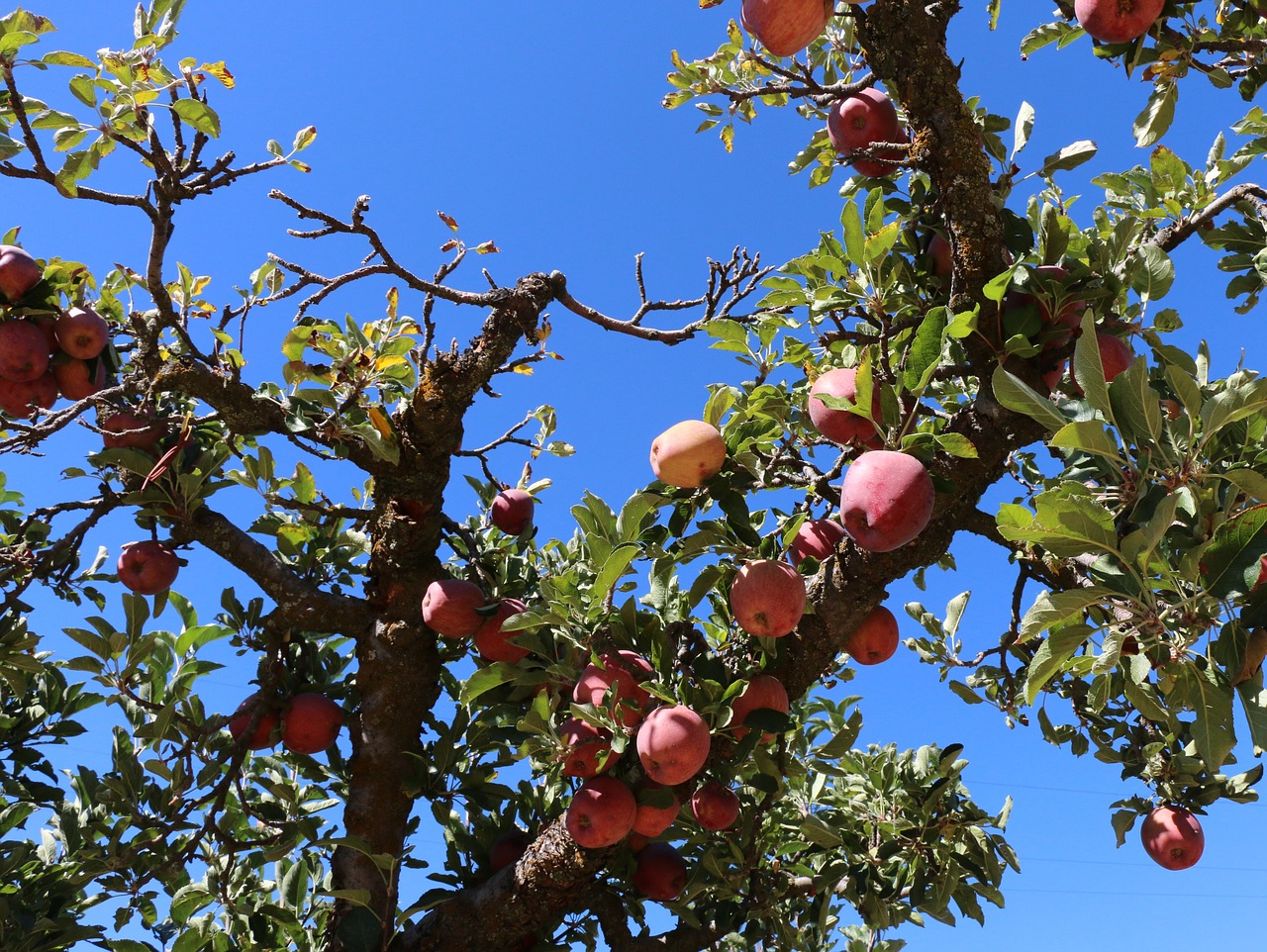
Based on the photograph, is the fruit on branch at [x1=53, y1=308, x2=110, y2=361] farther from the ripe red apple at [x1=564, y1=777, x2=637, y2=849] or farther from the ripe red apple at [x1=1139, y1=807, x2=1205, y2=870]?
the ripe red apple at [x1=1139, y1=807, x2=1205, y2=870]

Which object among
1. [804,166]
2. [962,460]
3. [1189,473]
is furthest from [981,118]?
[1189,473]

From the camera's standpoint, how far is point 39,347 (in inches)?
118

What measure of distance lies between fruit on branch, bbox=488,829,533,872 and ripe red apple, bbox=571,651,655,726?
2.95 ft

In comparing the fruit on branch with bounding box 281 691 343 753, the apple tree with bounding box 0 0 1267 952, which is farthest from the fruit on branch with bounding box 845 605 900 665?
the fruit on branch with bounding box 281 691 343 753

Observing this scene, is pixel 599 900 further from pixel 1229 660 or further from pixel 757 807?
pixel 1229 660

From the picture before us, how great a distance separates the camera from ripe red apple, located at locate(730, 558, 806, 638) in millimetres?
2285

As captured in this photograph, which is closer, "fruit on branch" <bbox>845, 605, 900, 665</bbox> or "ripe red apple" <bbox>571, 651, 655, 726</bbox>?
"ripe red apple" <bbox>571, 651, 655, 726</bbox>

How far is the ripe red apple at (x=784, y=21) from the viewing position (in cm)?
221

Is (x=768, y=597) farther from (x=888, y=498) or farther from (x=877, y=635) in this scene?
(x=877, y=635)

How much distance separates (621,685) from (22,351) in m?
2.31

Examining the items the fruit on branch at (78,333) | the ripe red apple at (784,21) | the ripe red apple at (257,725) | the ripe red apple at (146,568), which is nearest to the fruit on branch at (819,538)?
the ripe red apple at (784,21)

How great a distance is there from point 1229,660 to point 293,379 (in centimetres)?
268

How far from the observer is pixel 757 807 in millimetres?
2869

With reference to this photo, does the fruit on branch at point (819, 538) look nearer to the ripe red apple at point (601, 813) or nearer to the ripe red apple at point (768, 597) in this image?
the ripe red apple at point (768, 597)
